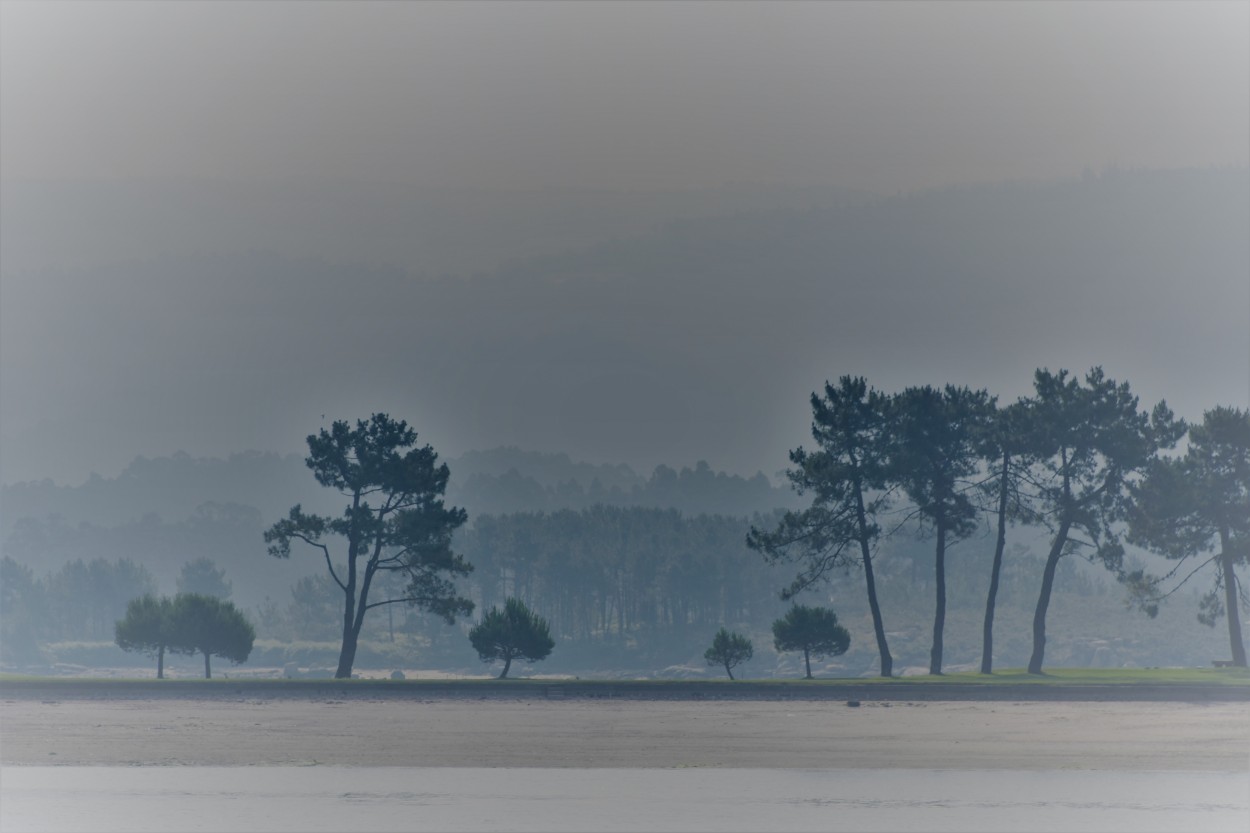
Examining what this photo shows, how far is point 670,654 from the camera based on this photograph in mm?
153375

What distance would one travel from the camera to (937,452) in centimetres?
5716

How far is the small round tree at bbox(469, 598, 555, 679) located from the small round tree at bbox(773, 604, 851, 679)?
8.90 meters

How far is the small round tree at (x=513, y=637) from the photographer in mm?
50938

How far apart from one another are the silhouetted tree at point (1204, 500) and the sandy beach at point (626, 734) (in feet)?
66.7

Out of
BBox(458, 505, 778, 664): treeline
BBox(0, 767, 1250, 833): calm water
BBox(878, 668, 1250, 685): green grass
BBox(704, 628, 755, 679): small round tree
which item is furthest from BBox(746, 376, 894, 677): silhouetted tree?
BBox(458, 505, 778, 664): treeline

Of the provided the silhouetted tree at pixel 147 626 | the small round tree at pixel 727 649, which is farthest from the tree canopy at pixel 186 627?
the small round tree at pixel 727 649

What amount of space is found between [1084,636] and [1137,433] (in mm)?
106108

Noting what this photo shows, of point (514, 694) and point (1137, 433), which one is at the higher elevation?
point (1137, 433)

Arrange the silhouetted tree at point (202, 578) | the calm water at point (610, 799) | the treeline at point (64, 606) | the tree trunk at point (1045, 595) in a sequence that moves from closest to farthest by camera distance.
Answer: the calm water at point (610, 799) → the tree trunk at point (1045, 595) → the treeline at point (64, 606) → the silhouetted tree at point (202, 578)

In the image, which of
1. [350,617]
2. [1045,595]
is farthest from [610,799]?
[1045,595]

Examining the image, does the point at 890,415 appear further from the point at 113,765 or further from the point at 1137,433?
the point at 113,765

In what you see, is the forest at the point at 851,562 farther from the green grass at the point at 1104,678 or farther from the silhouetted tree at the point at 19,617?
the green grass at the point at 1104,678

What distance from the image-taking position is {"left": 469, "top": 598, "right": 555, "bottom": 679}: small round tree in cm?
5094

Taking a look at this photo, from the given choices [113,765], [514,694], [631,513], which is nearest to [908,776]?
[113,765]
